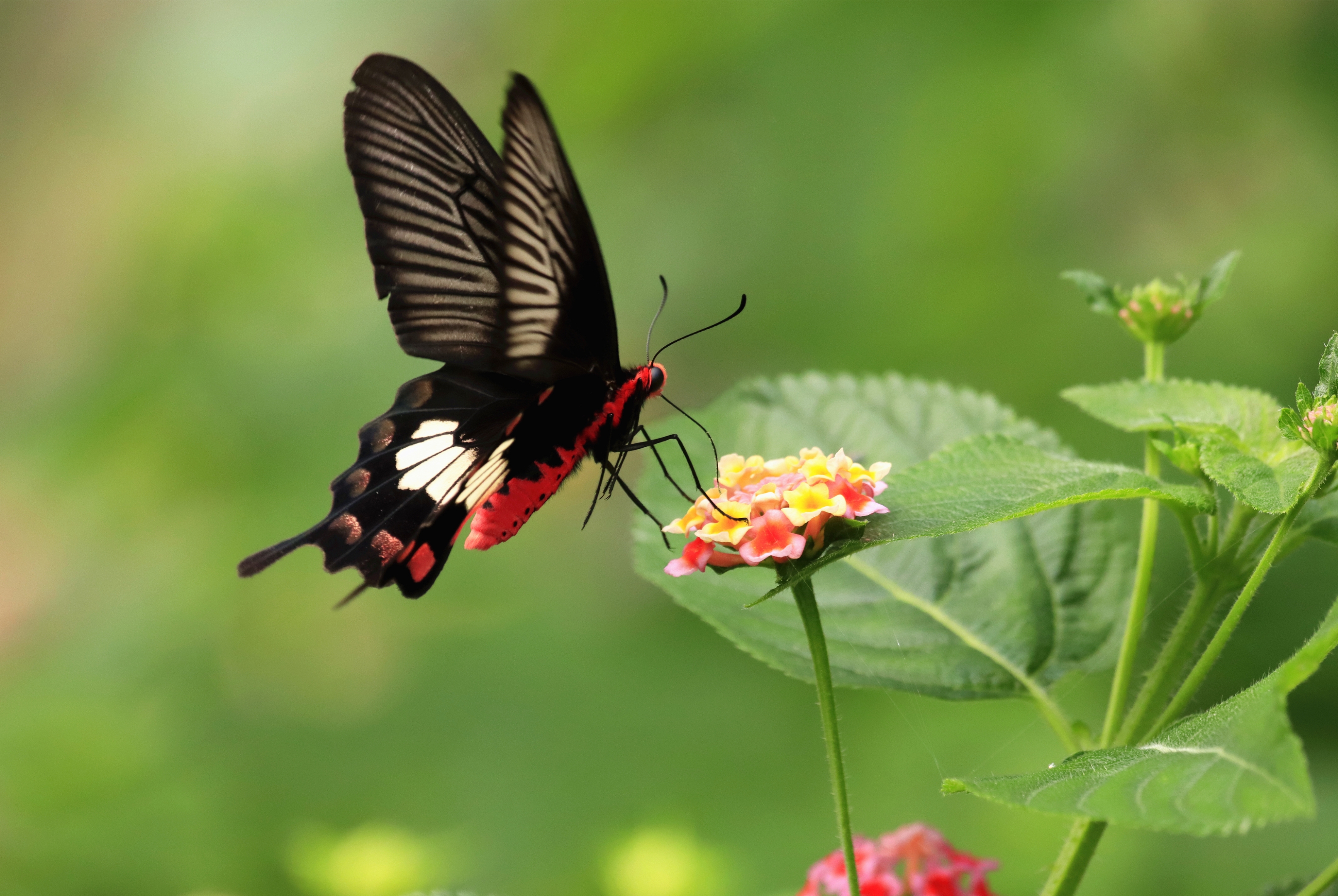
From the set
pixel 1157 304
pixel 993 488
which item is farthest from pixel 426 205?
pixel 1157 304

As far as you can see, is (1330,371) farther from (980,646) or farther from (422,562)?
(422,562)

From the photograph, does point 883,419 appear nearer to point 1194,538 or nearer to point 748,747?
point 1194,538

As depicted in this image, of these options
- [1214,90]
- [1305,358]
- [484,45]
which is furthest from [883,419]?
[484,45]

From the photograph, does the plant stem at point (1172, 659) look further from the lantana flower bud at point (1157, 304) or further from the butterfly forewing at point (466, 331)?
the butterfly forewing at point (466, 331)

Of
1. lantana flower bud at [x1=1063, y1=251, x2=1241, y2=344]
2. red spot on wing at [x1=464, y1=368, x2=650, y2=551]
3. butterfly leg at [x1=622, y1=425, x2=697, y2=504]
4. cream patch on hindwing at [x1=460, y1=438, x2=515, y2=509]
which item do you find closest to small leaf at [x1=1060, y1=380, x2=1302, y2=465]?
lantana flower bud at [x1=1063, y1=251, x2=1241, y2=344]

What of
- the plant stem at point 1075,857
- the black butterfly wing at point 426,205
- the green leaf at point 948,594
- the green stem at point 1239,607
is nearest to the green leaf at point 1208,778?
the green stem at point 1239,607

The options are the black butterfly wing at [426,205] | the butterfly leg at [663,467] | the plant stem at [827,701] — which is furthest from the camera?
the butterfly leg at [663,467]
